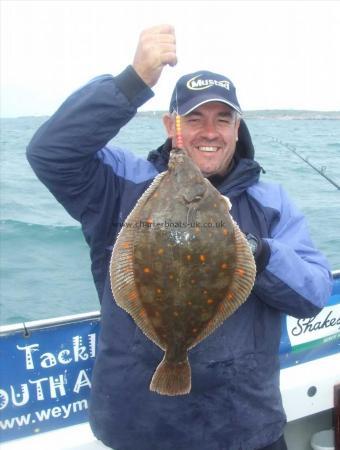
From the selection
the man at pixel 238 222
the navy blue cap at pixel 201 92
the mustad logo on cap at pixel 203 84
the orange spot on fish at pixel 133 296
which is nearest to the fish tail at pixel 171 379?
the man at pixel 238 222

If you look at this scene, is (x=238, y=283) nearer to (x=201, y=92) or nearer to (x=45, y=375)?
(x=201, y=92)

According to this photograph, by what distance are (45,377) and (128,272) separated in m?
1.16

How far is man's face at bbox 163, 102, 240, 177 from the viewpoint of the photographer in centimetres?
264

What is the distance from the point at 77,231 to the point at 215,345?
451 inches

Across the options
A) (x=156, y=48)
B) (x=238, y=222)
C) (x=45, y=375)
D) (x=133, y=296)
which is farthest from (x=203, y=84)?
(x=45, y=375)

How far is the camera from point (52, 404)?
9.89 feet

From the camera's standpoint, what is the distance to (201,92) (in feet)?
8.71

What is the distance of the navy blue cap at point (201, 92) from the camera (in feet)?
8.61

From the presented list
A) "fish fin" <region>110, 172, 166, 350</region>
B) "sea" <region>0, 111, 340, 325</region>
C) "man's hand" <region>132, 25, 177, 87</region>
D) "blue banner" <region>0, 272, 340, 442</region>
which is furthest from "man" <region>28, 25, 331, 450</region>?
"sea" <region>0, 111, 340, 325</region>

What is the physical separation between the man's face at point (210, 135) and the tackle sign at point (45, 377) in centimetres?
113

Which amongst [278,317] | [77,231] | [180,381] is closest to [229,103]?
[278,317]

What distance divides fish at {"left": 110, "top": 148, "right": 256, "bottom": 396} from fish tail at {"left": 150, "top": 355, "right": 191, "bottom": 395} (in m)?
0.09

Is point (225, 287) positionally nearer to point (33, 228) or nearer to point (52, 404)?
point (52, 404)

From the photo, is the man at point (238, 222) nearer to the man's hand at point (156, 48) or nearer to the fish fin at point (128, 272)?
the man's hand at point (156, 48)
